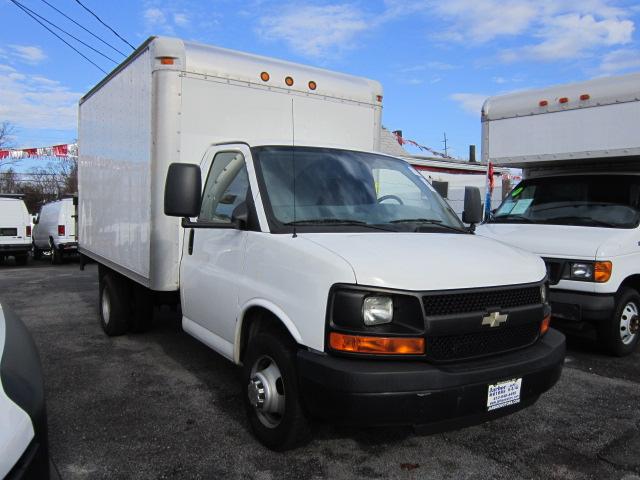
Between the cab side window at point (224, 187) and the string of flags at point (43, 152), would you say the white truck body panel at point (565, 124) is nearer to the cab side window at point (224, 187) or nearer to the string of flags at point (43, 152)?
the cab side window at point (224, 187)

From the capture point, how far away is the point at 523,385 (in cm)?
319

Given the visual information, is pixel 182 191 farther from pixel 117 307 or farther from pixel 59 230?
pixel 59 230

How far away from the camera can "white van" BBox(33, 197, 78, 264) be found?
17406mm

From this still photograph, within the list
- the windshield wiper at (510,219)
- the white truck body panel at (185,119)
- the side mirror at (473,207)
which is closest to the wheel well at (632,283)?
the windshield wiper at (510,219)

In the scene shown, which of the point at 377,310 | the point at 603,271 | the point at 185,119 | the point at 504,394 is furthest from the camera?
the point at 603,271

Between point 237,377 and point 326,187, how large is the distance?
6.94 ft

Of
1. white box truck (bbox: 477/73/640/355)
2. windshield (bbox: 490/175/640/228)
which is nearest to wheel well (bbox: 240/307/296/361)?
white box truck (bbox: 477/73/640/355)

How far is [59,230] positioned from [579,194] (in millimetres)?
15639

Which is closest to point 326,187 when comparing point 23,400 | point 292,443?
point 292,443

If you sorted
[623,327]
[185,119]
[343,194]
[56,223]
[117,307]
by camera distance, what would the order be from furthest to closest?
[56,223], [117,307], [623,327], [185,119], [343,194]

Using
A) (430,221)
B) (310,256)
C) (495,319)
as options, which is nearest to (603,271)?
(430,221)

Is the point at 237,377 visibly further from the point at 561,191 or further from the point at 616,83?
the point at 616,83

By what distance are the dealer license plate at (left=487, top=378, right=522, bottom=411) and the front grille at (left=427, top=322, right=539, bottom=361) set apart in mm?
187

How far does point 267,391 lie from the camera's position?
3414 mm
